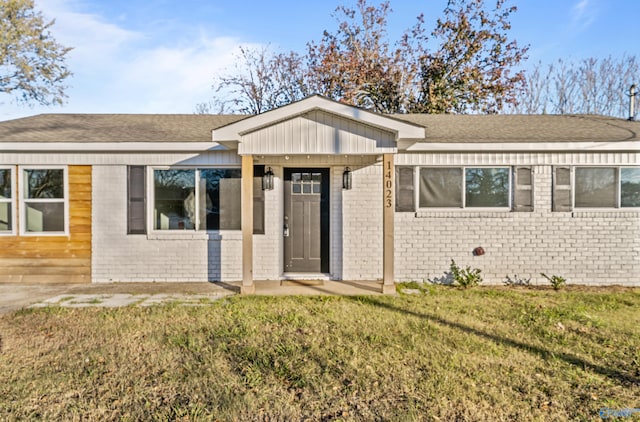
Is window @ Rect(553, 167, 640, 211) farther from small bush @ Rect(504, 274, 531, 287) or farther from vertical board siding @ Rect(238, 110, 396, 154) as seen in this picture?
vertical board siding @ Rect(238, 110, 396, 154)

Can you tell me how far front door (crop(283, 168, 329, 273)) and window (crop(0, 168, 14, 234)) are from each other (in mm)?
5159

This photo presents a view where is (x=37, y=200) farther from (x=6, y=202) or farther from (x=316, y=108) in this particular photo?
(x=316, y=108)

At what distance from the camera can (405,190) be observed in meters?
7.43

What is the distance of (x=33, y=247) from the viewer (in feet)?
24.1

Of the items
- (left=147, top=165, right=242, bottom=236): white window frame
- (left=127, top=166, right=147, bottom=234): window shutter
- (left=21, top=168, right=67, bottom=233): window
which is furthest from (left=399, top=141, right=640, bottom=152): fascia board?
(left=21, top=168, right=67, bottom=233): window

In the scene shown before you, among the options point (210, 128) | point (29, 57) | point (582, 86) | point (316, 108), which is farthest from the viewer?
point (582, 86)

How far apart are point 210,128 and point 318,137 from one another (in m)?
3.10

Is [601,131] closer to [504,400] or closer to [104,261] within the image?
[504,400]

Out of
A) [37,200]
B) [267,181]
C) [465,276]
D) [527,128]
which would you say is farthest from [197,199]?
[527,128]

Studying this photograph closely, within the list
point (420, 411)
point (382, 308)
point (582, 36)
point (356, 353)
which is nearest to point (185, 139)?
point (382, 308)

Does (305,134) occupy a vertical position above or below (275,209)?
above

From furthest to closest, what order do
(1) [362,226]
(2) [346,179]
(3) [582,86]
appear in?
(3) [582,86], (1) [362,226], (2) [346,179]

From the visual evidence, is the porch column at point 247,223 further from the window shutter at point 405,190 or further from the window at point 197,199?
the window shutter at point 405,190

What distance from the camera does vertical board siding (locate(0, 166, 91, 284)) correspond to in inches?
289
